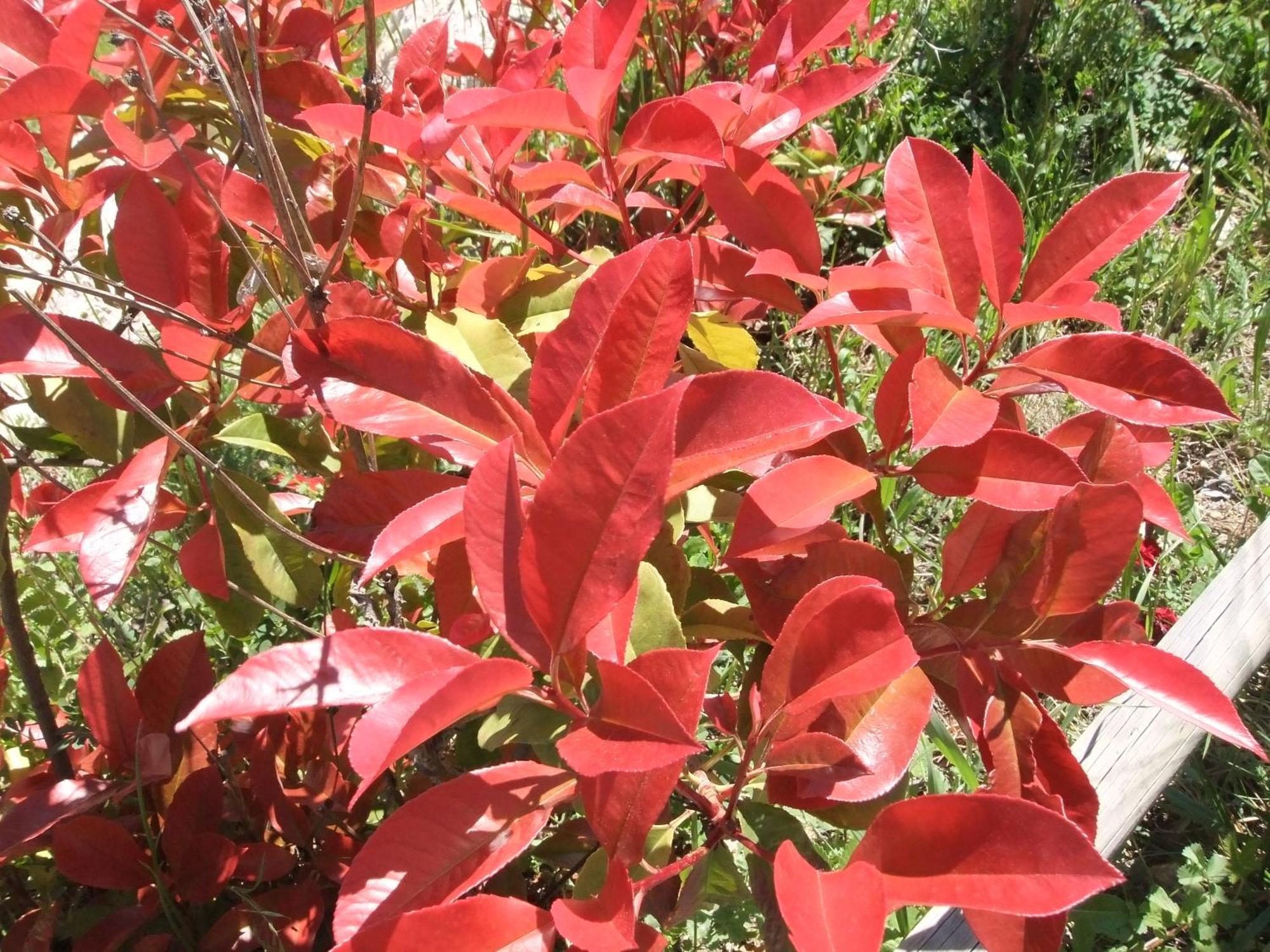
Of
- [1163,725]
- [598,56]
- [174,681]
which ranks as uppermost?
[598,56]

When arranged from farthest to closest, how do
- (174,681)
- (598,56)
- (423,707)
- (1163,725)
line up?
1. (1163,725)
2. (174,681)
3. (598,56)
4. (423,707)

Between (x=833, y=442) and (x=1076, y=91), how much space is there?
2.72 meters

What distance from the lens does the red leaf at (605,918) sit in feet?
2.20

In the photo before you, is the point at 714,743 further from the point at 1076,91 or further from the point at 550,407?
the point at 1076,91

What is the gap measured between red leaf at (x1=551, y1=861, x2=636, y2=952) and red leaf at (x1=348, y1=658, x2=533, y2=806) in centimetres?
15

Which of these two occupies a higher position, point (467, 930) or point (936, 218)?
point (936, 218)

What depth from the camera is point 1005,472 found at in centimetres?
90

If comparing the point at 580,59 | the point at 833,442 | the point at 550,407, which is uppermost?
the point at 580,59

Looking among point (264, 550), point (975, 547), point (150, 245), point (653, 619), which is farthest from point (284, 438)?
point (975, 547)

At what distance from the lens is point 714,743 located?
1570 millimetres

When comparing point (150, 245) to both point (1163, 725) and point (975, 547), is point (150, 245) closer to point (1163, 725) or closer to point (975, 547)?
point (975, 547)

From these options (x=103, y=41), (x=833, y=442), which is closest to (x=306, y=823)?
(x=833, y=442)

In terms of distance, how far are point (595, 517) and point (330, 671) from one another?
20 cm

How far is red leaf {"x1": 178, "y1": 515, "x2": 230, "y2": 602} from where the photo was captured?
1.00 metres
